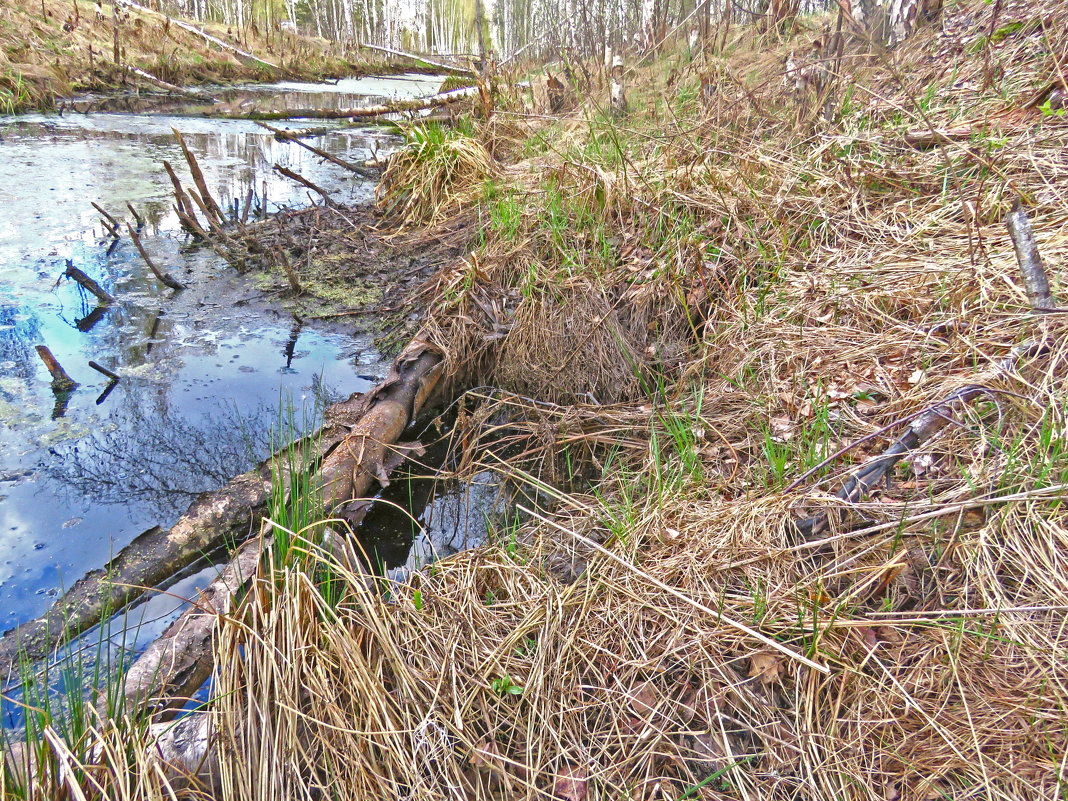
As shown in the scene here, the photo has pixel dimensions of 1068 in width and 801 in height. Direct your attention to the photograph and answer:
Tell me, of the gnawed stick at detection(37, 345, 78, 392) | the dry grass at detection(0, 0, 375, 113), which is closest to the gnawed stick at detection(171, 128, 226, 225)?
the gnawed stick at detection(37, 345, 78, 392)

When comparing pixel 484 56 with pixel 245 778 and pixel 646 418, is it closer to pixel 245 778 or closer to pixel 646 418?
pixel 646 418

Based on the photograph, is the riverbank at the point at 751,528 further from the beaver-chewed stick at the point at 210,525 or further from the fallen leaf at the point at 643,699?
the beaver-chewed stick at the point at 210,525

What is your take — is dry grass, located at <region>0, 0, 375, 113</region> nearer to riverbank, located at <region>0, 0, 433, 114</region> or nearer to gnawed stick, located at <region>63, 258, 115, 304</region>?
riverbank, located at <region>0, 0, 433, 114</region>

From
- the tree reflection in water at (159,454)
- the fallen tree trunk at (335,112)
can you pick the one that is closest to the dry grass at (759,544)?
the tree reflection in water at (159,454)

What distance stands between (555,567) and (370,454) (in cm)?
102

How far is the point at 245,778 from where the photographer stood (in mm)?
1574

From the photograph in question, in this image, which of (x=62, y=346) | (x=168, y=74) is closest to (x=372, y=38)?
(x=168, y=74)

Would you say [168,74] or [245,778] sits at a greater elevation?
[168,74]

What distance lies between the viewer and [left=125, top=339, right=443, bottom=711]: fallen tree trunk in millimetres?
1798

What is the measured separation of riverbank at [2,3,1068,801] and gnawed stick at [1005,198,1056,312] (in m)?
0.02

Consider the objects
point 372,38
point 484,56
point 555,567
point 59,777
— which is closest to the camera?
point 59,777

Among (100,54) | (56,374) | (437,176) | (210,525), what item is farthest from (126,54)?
(210,525)

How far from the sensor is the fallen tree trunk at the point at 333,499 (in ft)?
5.90

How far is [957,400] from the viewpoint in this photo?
2168 mm
